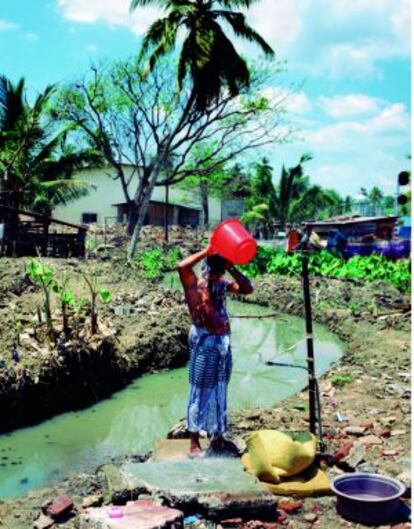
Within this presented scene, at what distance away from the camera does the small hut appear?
18.9 metres

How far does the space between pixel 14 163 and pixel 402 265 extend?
505 inches

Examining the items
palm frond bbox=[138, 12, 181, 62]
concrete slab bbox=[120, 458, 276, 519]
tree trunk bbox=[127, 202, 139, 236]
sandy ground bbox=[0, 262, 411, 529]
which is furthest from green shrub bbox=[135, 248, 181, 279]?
concrete slab bbox=[120, 458, 276, 519]

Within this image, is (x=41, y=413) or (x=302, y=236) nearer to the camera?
(x=302, y=236)

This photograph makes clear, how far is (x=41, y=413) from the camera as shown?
7430 mm

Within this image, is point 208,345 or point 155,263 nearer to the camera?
point 208,345

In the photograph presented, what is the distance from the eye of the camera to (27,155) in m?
21.4

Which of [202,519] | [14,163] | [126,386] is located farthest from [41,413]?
[14,163]

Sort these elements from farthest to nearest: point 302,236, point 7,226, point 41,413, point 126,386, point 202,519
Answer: point 7,226 → point 126,386 → point 41,413 → point 302,236 → point 202,519

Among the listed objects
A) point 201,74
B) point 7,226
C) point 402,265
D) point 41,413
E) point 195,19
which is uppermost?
point 195,19

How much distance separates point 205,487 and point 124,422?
3.52 meters

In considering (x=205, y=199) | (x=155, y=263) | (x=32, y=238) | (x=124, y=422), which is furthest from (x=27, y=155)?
(x=205, y=199)

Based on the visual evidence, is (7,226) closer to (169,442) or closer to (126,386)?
(126,386)

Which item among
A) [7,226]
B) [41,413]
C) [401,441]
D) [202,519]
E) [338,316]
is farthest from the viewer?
[7,226]

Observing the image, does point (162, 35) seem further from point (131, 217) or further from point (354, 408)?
point (354, 408)
